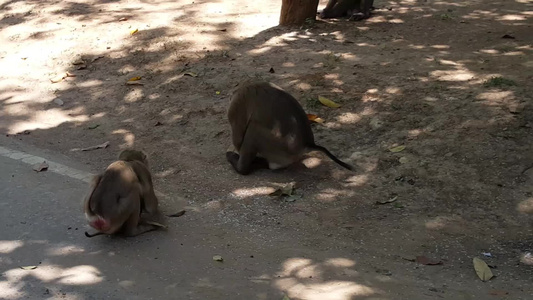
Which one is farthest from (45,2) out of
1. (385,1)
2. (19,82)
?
(385,1)

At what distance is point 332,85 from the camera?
26.6 ft

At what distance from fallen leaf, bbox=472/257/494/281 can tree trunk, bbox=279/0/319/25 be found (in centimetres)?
579

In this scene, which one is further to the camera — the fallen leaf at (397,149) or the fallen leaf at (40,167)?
the fallen leaf at (40,167)

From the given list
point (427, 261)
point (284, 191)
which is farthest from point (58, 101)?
point (427, 261)

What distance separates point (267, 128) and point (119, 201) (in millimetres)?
1747

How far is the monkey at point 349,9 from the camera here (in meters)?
10.3

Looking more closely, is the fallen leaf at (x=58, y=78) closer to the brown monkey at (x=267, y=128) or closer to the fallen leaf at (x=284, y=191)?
the brown monkey at (x=267, y=128)

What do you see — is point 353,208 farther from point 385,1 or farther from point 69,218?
point 385,1

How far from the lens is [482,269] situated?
192 inches

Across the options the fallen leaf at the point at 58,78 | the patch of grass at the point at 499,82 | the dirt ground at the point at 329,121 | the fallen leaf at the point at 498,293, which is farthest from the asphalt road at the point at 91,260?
the patch of grass at the point at 499,82

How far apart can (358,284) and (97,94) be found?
525 cm

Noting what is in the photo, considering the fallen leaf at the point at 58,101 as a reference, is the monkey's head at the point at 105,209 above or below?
above

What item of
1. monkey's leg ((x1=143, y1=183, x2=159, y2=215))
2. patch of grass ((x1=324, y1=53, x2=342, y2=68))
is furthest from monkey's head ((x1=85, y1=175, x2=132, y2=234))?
patch of grass ((x1=324, y1=53, x2=342, y2=68))

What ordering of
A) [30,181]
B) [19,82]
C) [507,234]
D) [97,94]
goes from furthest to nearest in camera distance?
1. [19,82]
2. [97,94]
3. [30,181]
4. [507,234]
